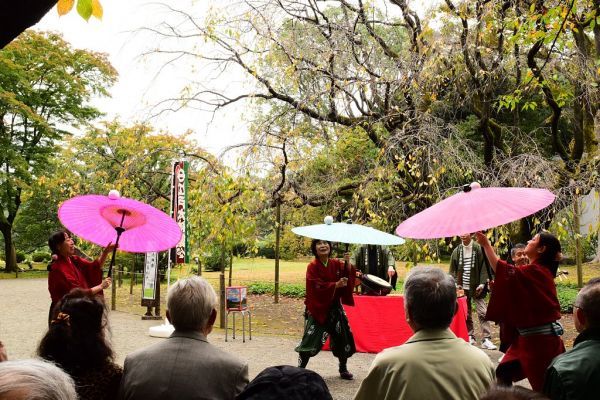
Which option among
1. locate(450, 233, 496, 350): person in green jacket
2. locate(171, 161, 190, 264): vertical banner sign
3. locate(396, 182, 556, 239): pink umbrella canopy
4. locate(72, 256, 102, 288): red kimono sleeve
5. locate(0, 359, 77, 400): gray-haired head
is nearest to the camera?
locate(0, 359, 77, 400): gray-haired head

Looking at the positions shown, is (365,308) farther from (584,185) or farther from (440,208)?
(440,208)

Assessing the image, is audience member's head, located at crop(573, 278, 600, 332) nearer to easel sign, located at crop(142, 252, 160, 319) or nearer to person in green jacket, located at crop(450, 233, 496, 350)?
person in green jacket, located at crop(450, 233, 496, 350)

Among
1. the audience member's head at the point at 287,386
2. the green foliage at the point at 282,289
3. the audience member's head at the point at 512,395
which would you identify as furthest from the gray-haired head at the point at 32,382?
the green foliage at the point at 282,289

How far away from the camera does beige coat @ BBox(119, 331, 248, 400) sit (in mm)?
2178

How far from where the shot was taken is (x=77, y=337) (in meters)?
2.36

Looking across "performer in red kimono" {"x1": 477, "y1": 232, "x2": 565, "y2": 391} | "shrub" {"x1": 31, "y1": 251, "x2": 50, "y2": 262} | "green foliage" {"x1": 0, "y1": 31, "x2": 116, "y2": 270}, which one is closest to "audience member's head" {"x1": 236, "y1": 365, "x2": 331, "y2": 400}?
"performer in red kimono" {"x1": 477, "y1": 232, "x2": 565, "y2": 391}

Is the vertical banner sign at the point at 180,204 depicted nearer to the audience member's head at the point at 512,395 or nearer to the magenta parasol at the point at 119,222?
the magenta parasol at the point at 119,222

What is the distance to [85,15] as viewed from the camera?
2.16 meters

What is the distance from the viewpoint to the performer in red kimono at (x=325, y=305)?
5863mm

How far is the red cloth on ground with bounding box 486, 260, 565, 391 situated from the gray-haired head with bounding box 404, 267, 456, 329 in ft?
5.36

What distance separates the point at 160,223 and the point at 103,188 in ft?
32.7

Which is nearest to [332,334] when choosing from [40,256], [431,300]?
[431,300]

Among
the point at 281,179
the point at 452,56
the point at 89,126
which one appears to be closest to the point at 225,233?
the point at 281,179

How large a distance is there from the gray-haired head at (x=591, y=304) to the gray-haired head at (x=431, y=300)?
63 cm
